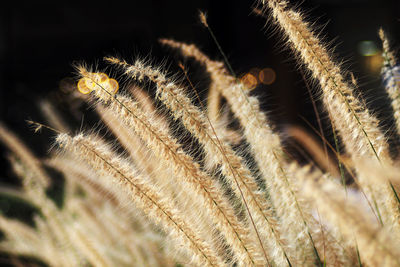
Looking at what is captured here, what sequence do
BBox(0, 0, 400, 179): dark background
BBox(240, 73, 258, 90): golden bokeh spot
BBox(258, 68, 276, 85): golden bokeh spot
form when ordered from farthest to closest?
BBox(0, 0, 400, 179): dark background
BBox(258, 68, 276, 85): golden bokeh spot
BBox(240, 73, 258, 90): golden bokeh spot

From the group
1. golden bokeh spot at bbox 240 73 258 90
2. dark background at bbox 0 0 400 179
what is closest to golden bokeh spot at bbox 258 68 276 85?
dark background at bbox 0 0 400 179

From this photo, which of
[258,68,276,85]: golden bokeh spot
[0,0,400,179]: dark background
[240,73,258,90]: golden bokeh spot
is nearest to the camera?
[240,73,258,90]: golden bokeh spot

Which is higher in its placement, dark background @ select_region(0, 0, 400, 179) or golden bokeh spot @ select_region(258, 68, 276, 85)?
dark background @ select_region(0, 0, 400, 179)

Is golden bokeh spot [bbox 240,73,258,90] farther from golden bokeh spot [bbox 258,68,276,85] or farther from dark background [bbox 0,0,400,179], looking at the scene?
dark background [bbox 0,0,400,179]

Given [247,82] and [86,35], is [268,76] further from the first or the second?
[247,82]

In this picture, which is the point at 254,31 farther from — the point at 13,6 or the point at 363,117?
the point at 363,117

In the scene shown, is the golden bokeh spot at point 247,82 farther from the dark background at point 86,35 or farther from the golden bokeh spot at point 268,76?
the dark background at point 86,35

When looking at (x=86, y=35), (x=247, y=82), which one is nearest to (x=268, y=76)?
(x=86, y=35)

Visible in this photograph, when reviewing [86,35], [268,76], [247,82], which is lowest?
[247,82]

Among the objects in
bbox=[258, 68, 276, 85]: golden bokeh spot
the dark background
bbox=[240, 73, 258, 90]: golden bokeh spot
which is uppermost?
the dark background

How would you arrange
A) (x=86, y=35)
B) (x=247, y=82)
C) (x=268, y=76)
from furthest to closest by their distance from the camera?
(x=86, y=35)
(x=268, y=76)
(x=247, y=82)

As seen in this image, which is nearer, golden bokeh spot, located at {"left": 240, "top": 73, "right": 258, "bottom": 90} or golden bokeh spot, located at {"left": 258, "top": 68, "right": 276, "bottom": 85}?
golden bokeh spot, located at {"left": 240, "top": 73, "right": 258, "bottom": 90}
